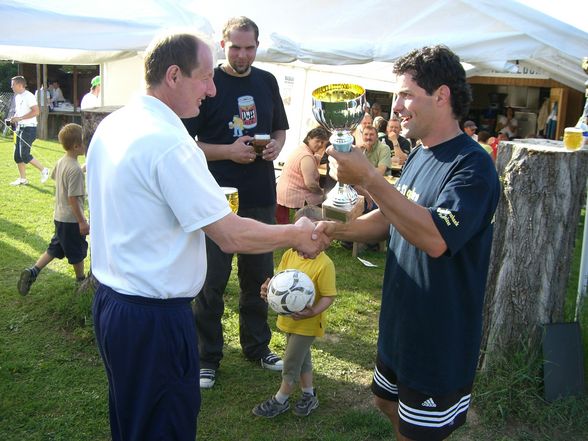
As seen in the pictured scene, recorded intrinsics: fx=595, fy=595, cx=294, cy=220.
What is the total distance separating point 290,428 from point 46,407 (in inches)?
62.4

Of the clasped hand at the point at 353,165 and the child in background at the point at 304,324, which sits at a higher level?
the clasped hand at the point at 353,165

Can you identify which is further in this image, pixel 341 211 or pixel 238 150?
pixel 238 150

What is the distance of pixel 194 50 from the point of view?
85.5 inches

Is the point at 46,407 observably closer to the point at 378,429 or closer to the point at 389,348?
the point at 378,429

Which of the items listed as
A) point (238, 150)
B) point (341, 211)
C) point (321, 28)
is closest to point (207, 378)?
point (238, 150)

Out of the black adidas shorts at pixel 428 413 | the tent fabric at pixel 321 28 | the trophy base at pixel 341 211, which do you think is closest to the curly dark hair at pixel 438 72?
the trophy base at pixel 341 211

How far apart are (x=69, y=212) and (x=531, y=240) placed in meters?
4.03

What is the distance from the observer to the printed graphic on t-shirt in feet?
13.1

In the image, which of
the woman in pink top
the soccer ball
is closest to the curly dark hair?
the soccer ball

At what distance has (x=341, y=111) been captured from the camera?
2.60 metres

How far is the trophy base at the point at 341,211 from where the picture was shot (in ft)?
9.09

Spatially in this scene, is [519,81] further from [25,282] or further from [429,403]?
[429,403]

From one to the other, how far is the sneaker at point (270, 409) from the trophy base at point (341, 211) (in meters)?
1.50

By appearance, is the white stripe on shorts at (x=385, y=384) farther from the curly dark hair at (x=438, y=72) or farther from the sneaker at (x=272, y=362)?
the sneaker at (x=272, y=362)
